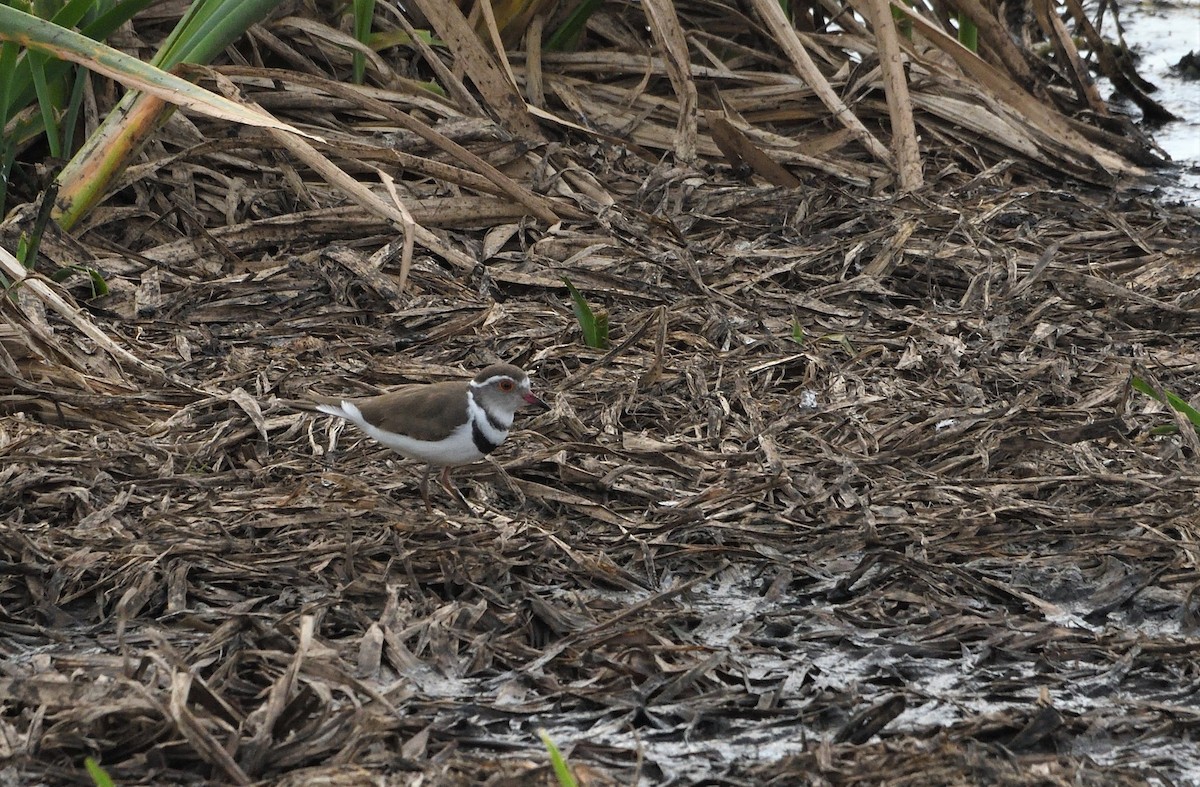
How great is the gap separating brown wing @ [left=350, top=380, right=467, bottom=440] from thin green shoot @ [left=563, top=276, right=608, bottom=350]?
3.10 ft

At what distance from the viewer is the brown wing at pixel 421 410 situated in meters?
4.64

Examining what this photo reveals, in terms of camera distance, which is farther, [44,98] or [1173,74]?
[1173,74]

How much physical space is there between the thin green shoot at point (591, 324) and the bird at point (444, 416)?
0.80m

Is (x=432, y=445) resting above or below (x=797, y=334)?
above

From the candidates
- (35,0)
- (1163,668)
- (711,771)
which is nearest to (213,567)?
(711,771)

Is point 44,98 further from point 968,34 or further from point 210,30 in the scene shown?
point 968,34

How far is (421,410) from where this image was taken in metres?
4.71

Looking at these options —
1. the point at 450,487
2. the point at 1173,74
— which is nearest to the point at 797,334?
the point at 450,487

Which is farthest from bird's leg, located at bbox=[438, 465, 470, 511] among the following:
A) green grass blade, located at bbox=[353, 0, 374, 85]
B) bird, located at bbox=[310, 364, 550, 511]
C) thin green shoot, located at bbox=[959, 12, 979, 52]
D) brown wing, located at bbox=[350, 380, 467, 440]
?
thin green shoot, located at bbox=[959, 12, 979, 52]

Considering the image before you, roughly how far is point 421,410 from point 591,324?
1.20m

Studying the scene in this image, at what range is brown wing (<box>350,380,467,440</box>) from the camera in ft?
15.2

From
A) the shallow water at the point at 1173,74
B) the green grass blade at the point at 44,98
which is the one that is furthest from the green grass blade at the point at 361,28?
the shallow water at the point at 1173,74

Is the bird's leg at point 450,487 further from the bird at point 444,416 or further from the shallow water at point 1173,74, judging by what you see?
the shallow water at point 1173,74

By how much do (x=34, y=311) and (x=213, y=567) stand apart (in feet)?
5.44
